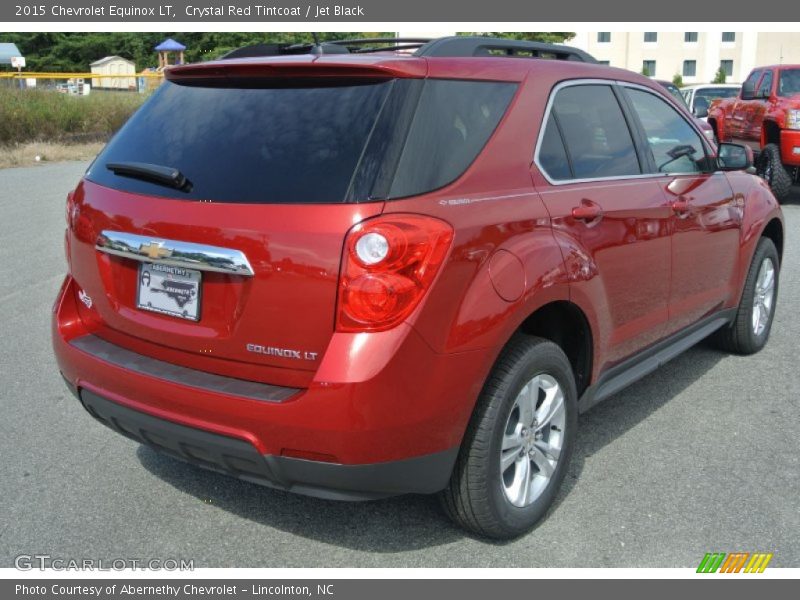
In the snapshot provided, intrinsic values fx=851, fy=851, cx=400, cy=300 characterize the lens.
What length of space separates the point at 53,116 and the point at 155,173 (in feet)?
69.8

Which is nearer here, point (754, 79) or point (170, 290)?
point (170, 290)

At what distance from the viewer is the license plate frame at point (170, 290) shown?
291cm

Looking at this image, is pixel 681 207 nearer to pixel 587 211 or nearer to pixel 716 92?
pixel 587 211

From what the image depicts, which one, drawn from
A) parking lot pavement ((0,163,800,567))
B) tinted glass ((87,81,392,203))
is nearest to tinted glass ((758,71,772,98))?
parking lot pavement ((0,163,800,567))

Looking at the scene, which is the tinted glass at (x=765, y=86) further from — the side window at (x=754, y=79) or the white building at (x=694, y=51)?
the white building at (x=694, y=51)

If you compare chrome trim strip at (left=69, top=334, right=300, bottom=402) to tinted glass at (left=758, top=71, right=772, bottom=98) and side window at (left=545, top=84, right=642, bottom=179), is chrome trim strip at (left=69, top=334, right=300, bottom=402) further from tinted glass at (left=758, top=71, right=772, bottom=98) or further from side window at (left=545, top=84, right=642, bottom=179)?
tinted glass at (left=758, top=71, right=772, bottom=98)

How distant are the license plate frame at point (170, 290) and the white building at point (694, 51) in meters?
74.2

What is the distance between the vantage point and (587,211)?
Result: 3.47 metres

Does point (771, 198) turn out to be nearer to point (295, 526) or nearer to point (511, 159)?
point (511, 159)

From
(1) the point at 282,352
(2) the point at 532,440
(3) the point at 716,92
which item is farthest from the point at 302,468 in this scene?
(3) the point at 716,92

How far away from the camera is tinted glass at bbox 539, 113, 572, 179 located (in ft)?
11.1

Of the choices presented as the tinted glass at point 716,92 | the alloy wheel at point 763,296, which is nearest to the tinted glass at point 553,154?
the alloy wheel at point 763,296

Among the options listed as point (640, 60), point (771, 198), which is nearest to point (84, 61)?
point (640, 60)

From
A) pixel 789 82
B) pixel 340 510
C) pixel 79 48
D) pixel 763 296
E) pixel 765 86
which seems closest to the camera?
pixel 340 510
